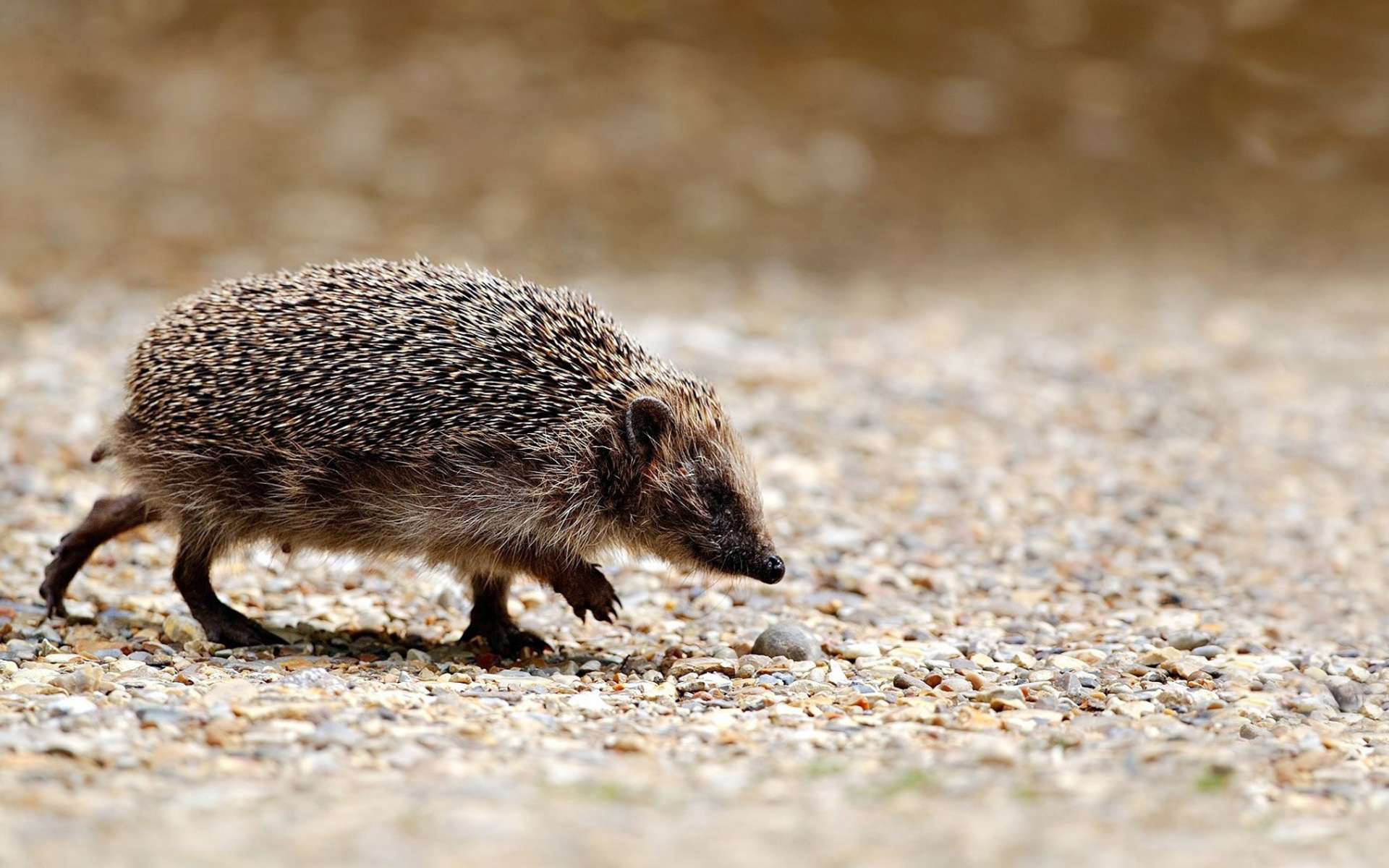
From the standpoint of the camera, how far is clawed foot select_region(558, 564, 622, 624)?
7906mm

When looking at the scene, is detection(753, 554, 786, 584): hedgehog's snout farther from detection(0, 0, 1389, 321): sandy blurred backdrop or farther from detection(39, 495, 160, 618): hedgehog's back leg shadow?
detection(0, 0, 1389, 321): sandy blurred backdrop

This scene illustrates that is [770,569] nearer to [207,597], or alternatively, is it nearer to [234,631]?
[234,631]

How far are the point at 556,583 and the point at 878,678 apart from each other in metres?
1.60

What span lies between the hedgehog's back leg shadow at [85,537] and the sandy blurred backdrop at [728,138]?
1076 centimetres

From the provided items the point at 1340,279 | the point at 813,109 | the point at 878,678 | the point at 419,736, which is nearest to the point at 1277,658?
the point at 878,678

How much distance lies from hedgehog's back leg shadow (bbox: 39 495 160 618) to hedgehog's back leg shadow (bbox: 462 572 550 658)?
168cm

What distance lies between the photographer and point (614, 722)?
21.4 ft

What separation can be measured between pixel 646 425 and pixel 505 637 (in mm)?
1307

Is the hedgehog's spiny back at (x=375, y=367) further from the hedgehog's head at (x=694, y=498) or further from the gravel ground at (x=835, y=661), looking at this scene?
the gravel ground at (x=835, y=661)

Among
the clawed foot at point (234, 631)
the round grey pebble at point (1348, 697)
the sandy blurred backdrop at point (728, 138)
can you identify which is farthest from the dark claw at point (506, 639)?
the sandy blurred backdrop at point (728, 138)

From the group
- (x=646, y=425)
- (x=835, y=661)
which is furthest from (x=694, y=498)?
(x=835, y=661)

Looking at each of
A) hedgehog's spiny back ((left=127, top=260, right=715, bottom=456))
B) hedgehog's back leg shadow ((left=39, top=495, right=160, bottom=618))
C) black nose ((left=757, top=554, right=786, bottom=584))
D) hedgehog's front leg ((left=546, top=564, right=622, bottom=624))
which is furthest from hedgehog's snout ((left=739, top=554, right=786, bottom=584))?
hedgehog's back leg shadow ((left=39, top=495, right=160, bottom=618))

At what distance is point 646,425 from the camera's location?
308 inches

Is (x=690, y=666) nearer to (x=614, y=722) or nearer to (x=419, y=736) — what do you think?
(x=614, y=722)
